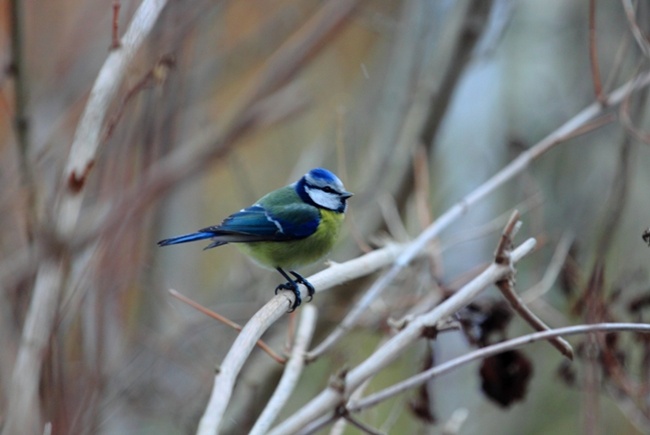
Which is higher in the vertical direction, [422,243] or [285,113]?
[285,113]

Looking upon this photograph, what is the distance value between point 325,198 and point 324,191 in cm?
2

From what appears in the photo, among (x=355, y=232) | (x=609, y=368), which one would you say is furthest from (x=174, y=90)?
(x=609, y=368)

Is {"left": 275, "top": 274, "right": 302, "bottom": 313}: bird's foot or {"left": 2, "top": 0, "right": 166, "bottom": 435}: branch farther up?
{"left": 2, "top": 0, "right": 166, "bottom": 435}: branch

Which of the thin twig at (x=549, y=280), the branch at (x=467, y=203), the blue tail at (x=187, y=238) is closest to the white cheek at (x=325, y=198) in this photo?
the branch at (x=467, y=203)

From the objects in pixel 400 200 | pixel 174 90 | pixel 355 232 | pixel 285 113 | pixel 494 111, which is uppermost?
pixel 174 90

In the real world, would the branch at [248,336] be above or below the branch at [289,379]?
above

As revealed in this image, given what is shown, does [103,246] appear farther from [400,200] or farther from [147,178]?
[400,200]

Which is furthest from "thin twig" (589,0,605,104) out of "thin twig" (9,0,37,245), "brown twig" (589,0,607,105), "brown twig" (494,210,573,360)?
"thin twig" (9,0,37,245)

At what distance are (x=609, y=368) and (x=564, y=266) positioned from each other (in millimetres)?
325

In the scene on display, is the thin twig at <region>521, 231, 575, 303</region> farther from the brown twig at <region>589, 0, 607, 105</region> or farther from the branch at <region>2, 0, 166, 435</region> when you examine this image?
the branch at <region>2, 0, 166, 435</region>

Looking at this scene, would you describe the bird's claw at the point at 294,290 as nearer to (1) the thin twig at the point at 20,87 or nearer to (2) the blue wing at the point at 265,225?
(2) the blue wing at the point at 265,225

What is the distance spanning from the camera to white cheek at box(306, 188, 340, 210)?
209 centimetres

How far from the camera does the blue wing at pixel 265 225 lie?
1.87 metres

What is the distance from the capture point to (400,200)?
9.80 feet
